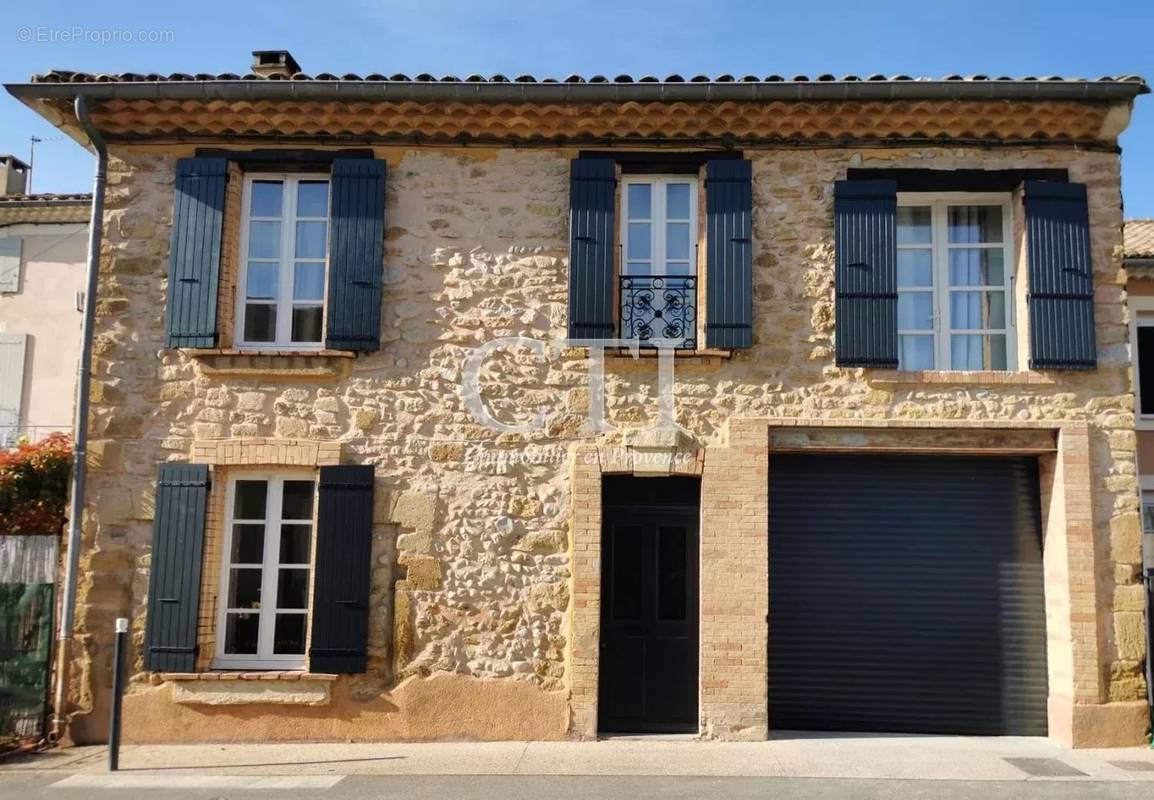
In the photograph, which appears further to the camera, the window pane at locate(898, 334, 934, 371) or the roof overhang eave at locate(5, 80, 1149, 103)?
the window pane at locate(898, 334, 934, 371)

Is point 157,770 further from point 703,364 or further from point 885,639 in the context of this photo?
point 885,639

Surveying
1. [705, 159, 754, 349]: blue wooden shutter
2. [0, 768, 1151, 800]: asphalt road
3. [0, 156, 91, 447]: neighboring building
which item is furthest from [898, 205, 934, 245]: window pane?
[0, 156, 91, 447]: neighboring building

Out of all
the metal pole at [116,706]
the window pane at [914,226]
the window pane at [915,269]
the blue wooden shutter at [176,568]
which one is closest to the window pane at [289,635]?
the blue wooden shutter at [176,568]

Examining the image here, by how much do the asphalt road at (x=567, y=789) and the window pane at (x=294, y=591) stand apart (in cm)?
166

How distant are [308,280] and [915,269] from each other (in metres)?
5.45

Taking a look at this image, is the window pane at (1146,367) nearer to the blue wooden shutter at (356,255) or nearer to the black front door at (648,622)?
the black front door at (648,622)

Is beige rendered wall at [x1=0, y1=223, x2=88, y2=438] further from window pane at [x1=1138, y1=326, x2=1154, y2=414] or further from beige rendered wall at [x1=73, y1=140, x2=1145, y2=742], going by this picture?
window pane at [x1=1138, y1=326, x2=1154, y2=414]

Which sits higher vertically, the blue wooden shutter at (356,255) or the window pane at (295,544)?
the blue wooden shutter at (356,255)

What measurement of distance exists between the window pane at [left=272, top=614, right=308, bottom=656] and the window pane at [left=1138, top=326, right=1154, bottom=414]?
1030cm

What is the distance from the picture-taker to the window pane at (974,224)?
28.2ft

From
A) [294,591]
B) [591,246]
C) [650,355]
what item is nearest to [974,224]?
[650,355]

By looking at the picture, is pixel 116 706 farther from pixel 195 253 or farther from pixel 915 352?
pixel 915 352

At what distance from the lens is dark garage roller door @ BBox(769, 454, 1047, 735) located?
8227 millimetres

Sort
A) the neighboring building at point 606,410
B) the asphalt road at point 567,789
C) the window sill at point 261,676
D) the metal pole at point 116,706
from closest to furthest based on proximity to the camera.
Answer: the asphalt road at point 567,789 < the metal pole at point 116,706 < the window sill at point 261,676 < the neighboring building at point 606,410
